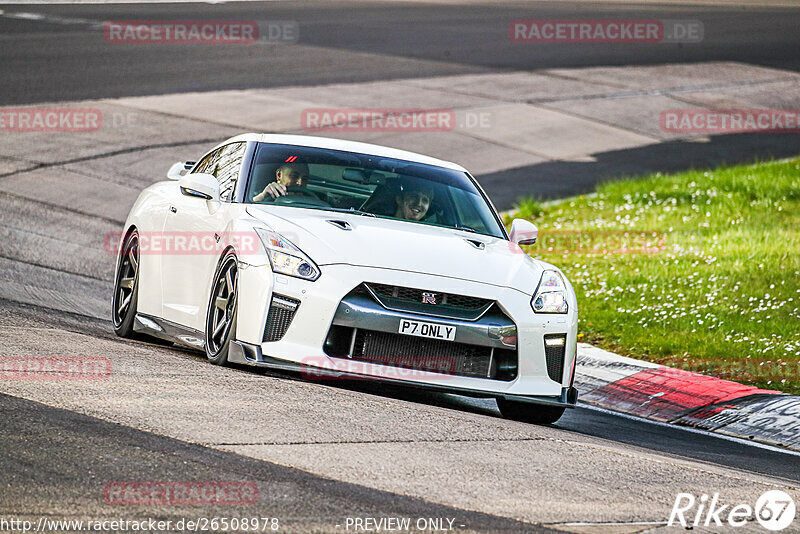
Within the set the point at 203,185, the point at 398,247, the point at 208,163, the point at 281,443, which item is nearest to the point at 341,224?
the point at 398,247

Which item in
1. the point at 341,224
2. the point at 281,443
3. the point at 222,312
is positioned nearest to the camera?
the point at 281,443

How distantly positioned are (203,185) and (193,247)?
1.33 ft

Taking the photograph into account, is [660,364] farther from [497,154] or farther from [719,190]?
[497,154]

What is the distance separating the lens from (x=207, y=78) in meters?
23.7

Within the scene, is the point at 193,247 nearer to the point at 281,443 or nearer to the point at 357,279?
the point at 357,279

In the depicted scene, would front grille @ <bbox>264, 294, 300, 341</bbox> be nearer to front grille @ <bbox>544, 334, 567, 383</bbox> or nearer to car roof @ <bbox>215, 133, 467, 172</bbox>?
front grille @ <bbox>544, 334, 567, 383</bbox>

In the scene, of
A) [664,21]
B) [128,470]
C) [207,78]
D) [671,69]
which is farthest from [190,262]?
[664,21]

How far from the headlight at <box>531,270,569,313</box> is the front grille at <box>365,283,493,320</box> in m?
0.45

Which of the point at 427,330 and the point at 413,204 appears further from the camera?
the point at 413,204

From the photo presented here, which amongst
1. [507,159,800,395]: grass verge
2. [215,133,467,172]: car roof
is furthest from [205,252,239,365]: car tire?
[507,159,800,395]: grass verge

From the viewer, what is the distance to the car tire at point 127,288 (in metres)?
9.18

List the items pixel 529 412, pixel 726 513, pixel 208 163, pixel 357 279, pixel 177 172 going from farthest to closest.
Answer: pixel 177 172 → pixel 208 163 → pixel 529 412 → pixel 357 279 → pixel 726 513

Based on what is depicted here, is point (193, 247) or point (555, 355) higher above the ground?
point (193, 247)

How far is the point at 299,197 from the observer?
836cm
